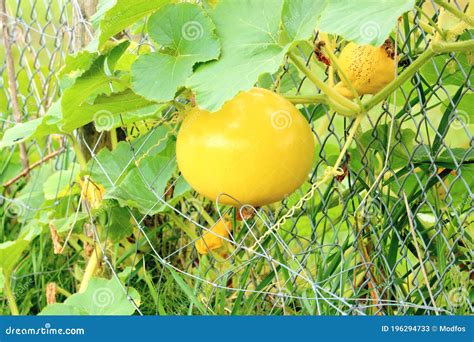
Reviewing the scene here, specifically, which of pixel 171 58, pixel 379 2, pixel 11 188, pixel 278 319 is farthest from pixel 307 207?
pixel 11 188

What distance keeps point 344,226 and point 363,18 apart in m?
0.69

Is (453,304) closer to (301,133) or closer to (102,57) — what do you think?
(301,133)

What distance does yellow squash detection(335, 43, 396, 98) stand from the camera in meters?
1.40

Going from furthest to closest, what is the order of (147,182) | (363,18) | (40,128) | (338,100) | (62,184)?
1. (62,184)
2. (147,182)
3. (40,128)
4. (338,100)
5. (363,18)

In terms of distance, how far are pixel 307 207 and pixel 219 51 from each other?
1.63ft

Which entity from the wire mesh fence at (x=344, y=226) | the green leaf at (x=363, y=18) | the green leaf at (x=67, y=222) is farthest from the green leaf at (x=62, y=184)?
the green leaf at (x=363, y=18)

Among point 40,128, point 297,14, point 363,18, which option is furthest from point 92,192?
point 363,18

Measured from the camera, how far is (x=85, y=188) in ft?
5.77

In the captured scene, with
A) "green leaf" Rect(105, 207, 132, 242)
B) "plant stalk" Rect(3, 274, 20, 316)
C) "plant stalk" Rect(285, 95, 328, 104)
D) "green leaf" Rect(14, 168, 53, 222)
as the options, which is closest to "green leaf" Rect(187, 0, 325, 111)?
"plant stalk" Rect(285, 95, 328, 104)

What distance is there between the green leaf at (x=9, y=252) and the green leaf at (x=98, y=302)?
0.54 ft

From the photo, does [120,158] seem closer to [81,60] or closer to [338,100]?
[81,60]

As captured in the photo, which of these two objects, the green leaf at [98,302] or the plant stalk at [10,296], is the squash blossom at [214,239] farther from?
the plant stalk at [10,296]

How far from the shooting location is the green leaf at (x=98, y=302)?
1.53 m

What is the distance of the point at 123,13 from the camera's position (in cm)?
129
